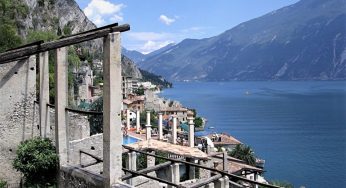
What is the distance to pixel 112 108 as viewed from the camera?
33.8ft

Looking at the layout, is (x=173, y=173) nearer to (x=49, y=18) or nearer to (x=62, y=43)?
(x=62, y=43)

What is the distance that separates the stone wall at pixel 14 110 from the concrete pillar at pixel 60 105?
1.69 metres

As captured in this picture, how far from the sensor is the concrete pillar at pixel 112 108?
10.3 m

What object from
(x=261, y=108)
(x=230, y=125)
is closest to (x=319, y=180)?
(x=230, y=125)

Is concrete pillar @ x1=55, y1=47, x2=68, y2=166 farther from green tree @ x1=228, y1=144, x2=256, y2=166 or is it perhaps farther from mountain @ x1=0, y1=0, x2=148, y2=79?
green tree @ x1=228, y1=144, x2=256, y2=166

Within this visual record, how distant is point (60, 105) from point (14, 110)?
6.57ft

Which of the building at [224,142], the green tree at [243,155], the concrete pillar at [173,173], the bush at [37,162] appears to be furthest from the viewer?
the building at [224,142]

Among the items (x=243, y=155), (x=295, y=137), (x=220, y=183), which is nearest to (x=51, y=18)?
(x=243, y=155)

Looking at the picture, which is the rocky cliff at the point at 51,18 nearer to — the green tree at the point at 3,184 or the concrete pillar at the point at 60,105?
the green tree at the point at 3,184

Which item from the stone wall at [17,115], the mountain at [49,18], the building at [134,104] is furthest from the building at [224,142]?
the stone wall at [17,115]

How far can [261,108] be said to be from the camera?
150 metres

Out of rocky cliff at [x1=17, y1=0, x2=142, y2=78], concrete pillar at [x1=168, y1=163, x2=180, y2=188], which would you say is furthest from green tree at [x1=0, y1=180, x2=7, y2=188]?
rocky cliff at [x1=17, y1=0, x2=142, y2=78]

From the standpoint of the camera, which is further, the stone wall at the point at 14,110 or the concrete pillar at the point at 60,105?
the stone wall at the point at 14,110

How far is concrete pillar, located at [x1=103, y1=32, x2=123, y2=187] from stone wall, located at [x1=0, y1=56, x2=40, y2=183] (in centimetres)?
464
